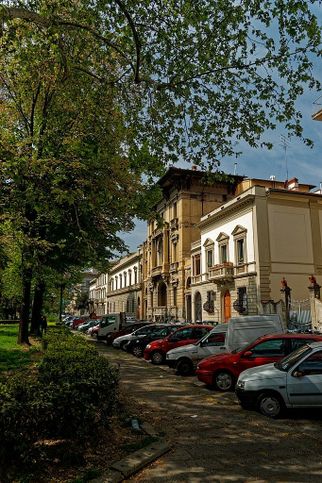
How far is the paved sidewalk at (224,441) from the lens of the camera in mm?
5578

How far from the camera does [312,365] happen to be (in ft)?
28.9

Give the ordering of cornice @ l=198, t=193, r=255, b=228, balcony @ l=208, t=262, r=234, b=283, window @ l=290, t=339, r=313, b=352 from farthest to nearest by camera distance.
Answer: balcony @ l=208, t=262, r=234, b=283, cornice @ l=198, t=193, r=255, b=228, window @ l=290, t=339, r=313, b=352

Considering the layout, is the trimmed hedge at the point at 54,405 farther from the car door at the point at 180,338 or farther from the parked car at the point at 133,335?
the parked car at the point at 133,335

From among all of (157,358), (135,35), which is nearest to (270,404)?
(135,35)

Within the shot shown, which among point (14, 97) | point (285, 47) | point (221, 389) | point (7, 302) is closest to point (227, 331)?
point (221, 389)

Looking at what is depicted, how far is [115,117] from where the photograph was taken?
476 inches

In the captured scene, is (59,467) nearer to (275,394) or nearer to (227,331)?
(275,394)

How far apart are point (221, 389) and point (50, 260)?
1200cm

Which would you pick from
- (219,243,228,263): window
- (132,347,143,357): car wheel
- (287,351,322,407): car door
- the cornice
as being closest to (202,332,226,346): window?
(287,351,322,407): car door

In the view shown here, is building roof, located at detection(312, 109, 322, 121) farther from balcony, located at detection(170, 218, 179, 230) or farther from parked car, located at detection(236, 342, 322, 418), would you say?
balcony, located at detection(170, 218, 179, 230)

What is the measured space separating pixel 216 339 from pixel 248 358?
389 centimetres

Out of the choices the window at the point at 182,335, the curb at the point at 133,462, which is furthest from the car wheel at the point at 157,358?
the curb at the point at 133,462

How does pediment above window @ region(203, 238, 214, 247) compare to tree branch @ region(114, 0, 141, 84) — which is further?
pediment above window @ region(203, 238, 214, 247)

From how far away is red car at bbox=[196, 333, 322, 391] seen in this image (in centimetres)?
1110
